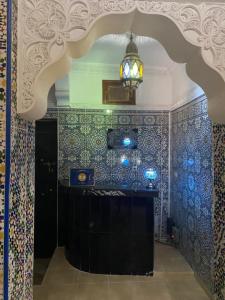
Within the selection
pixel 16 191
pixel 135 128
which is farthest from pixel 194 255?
pixel 16 191

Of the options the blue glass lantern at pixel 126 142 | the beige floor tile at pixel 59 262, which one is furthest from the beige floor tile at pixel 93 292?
the blue glass lantern at pixel 126 142

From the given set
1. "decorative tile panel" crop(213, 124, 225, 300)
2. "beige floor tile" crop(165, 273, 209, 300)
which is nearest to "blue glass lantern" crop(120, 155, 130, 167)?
"beige floor tile" crop(165, 273, 209, 300)

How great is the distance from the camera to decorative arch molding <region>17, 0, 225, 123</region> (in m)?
1.03

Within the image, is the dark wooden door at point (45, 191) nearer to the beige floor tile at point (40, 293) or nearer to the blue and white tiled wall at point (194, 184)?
the beige floor tile at point (40, 293)

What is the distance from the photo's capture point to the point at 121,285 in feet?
9.11

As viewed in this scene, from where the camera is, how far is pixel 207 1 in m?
1.07

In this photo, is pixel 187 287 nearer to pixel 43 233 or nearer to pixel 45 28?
pixel 43 233

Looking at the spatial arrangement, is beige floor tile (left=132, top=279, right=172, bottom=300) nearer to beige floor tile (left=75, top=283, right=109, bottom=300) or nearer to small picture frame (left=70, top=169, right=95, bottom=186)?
beige floor tile (left=75, top=283, right=109, bottom=300)

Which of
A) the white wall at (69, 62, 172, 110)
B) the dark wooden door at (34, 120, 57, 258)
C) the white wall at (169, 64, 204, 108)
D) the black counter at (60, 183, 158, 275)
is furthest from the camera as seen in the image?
the white wall at (69, 62, 172, 110)

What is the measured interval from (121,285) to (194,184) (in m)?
1.39

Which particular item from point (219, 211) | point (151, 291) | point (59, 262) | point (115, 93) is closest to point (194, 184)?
point (151, 291)

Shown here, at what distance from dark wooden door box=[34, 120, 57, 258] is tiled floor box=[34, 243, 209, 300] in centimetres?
63

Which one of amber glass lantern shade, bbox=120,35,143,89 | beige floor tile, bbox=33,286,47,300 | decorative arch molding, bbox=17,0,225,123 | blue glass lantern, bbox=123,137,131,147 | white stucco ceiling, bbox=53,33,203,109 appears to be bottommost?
beige floor tile, bbox=33,286,47,300

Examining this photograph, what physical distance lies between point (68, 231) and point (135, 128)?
183cm
